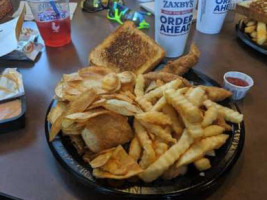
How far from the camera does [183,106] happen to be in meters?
0.63

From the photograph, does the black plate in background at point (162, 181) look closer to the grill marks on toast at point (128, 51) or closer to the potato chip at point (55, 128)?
the potato chip at point (55, 128)

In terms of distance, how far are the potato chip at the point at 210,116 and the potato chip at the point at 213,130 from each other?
0.01 m

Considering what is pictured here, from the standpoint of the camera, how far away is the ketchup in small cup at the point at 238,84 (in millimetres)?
940

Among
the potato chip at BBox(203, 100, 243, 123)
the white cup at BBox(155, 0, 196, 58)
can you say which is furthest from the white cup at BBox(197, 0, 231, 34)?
the potato chip at BBox(203, 100, 243, 123)

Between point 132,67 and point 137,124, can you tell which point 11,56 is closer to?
point 132,67

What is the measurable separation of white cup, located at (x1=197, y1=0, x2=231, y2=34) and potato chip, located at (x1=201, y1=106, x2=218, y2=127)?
0.82 metres

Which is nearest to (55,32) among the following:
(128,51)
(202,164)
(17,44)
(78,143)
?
(17,44)

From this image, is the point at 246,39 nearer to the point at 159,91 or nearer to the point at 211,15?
the point at 211,15

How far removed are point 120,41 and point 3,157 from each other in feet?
2.23

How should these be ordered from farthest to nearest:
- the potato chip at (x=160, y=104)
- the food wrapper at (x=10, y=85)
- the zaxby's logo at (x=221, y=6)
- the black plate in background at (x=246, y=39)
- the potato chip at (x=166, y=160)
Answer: the zaxby's logo at (x=221, y=6) → the black plate in background at (x=246, y=39) → the food wrapper at (x=10, y=85) → the potato chip at (x=160, y=104) → the potato chip at (x=166, y=160)

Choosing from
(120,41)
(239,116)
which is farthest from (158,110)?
(120,41)

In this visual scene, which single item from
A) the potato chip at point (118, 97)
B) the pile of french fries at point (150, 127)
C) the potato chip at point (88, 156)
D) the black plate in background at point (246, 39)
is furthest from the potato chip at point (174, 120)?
the black plate in background at point (246, 39)

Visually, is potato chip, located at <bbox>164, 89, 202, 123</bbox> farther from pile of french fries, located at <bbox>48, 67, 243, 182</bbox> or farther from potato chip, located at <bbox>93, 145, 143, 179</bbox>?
potato chip, located at <bbox>93, 145, 143, 179</bbox>

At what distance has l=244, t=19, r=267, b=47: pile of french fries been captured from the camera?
1.19 meters
